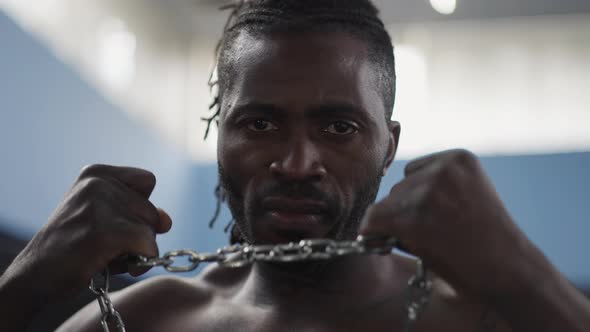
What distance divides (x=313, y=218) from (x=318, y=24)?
13.6 inches

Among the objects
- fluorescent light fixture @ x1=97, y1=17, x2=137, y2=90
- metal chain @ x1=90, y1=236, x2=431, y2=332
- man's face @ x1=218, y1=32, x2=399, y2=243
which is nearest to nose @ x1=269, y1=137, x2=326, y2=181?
man's face @ x1=218, y1=32, x2=399, y2=243

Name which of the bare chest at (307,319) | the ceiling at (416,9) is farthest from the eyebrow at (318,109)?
the ceiling at (416,9)

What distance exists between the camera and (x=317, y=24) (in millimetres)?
1279

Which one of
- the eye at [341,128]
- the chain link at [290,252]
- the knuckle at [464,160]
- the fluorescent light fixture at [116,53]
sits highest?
the knuckle at [464,160]

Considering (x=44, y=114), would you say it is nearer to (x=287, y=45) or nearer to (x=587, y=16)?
(x=287, y=45)

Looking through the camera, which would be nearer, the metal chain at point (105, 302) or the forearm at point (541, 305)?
the forearm at point (541, 305)

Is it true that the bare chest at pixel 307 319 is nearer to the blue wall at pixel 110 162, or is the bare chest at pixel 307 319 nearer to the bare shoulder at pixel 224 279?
the bare shoulder at pixel 224 279

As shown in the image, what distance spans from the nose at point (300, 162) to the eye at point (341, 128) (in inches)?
1.7

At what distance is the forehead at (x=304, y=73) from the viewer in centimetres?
119

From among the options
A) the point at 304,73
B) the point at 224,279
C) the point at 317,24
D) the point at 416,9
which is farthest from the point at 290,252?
the point at 416,9

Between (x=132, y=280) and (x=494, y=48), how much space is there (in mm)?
2986

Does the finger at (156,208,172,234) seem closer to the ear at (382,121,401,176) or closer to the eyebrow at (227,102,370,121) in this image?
the eyebrow at (227,102,370,121)

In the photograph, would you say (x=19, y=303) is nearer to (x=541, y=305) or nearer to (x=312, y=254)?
(x=312, y=254)

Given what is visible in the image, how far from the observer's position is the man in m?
0.86
